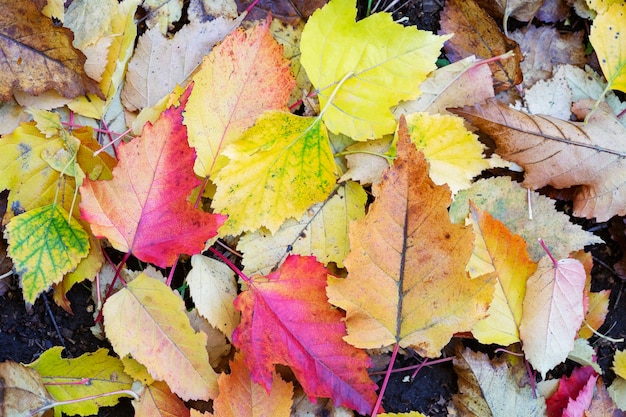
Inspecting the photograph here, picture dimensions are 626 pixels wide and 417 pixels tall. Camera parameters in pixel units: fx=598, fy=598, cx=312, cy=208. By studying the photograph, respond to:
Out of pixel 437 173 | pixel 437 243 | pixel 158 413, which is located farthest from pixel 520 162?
pixel 158 413

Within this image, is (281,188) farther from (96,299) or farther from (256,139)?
(96,299)

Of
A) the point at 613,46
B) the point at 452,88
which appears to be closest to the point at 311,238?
the point at 452,88

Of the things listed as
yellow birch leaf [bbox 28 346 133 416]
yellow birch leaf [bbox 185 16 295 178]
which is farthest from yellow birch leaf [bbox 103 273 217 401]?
yellow birch leaf [bbox 185 16 295 178]

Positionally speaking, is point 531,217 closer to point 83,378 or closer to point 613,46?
point 613,46

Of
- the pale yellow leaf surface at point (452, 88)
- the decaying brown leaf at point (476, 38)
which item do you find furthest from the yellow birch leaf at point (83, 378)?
the decaying brown leaf at point (476, 38)

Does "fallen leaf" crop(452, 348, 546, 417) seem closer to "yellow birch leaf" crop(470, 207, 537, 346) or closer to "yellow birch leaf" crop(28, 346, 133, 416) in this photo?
"yellow birch leaf" crop(470, 207, 537, 346)

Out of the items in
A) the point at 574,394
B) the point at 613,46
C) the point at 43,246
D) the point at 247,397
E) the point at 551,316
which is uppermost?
the point at 43,246

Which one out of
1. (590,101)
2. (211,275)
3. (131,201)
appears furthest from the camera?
(590,101)

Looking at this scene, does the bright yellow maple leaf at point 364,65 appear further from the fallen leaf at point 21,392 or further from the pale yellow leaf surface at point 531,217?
the fallen leaf at point 21,392
